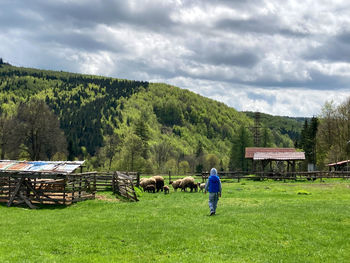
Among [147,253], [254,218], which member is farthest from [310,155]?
[147,253]

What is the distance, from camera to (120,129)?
165625 mm

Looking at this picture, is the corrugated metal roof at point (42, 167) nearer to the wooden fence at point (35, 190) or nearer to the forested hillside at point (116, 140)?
the wooden fence at point (35, 190)

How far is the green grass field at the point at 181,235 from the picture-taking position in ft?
33.2

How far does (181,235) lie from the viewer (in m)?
12.2

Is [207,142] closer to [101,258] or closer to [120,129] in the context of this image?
[120,129]

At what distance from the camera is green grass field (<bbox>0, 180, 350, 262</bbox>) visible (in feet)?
33.2

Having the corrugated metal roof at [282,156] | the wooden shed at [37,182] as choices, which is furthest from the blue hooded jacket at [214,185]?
the corrugated metal roof at [282,156]

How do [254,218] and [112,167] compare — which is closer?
[254,218]

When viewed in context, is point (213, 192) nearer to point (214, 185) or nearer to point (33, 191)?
point (214, 185)

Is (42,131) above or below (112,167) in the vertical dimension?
above

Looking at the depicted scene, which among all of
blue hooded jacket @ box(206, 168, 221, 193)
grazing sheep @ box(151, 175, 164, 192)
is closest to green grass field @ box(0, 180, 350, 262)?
blue hooded jacket @ box(206, 168, 221, 193)

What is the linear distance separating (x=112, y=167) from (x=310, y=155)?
47.1 metres

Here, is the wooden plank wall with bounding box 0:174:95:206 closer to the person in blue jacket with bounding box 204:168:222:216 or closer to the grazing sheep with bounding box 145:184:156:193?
the grazing sheep with bounding box 145:184:156:193

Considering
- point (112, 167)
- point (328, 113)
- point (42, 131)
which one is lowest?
point (112, 167)
